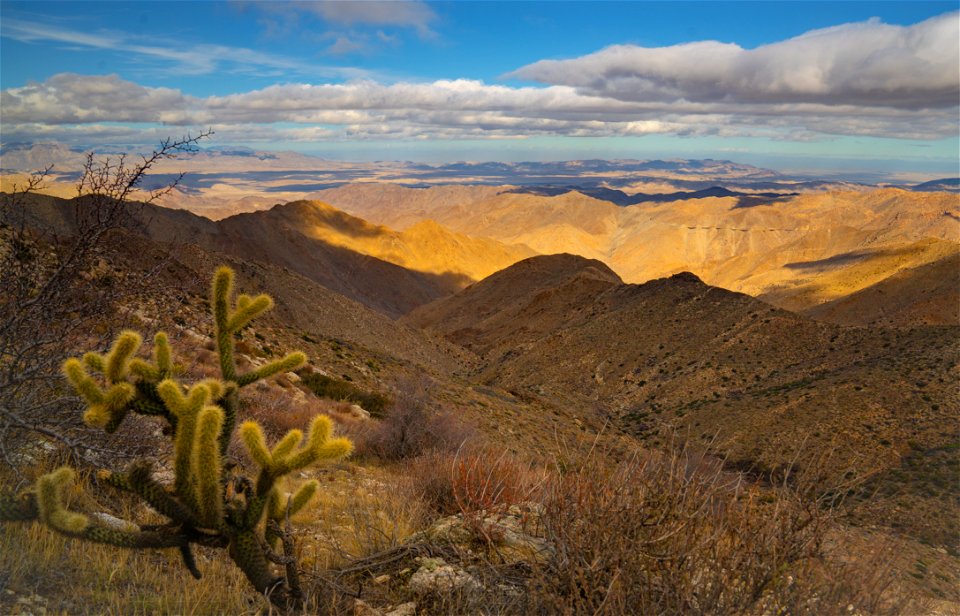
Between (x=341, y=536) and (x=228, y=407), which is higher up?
(x=228, y=407)

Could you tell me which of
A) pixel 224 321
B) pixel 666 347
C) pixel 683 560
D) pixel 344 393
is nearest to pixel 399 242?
pixel 666 347

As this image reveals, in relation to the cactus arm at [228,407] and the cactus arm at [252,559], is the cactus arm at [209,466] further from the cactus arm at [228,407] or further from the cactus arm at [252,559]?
the cactus arm at [228,407]

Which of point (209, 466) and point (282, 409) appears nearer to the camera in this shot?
point (209, 466)

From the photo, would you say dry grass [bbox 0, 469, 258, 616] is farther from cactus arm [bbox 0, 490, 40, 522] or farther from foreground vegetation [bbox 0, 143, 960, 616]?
cactus arm [bbox 0, 490, 40, 522]

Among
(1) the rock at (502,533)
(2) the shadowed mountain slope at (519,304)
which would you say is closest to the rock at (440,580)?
(1) the rock at (502,533)

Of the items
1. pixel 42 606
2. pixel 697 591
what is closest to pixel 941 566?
pixel 697 591

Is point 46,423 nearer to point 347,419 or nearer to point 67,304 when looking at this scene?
point 67,304

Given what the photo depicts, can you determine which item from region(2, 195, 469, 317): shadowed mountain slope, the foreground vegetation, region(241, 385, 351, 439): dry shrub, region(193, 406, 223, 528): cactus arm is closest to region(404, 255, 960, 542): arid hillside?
region(241, 385, 351, 439): dry shrub

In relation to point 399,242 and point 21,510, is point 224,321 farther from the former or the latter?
point 399,242
